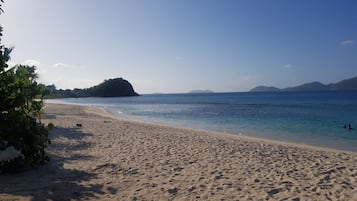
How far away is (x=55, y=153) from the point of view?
1005 cm

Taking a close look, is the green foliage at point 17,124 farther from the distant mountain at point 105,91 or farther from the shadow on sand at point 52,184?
the distant mountain at point 105,91

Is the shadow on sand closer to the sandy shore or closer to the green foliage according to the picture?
the sandy shore

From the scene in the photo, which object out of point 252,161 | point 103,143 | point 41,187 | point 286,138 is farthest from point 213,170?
point 286,138

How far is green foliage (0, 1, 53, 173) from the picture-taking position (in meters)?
6.67

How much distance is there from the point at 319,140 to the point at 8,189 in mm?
16130

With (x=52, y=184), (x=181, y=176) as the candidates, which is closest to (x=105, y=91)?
(x=181, y=176)

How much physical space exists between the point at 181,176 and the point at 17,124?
3.74m

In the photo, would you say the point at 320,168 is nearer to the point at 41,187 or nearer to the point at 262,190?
the point at 262,190

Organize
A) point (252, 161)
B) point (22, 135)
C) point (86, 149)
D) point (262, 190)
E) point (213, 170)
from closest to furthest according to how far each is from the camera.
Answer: point (262, 190) < point (22, 135) < point (213, 170) < point (252, 161) < point (86, 149)

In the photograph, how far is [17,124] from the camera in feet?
22.4

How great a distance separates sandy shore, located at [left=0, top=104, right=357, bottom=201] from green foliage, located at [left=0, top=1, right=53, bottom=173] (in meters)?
0.40

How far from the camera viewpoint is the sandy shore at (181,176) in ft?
20.5

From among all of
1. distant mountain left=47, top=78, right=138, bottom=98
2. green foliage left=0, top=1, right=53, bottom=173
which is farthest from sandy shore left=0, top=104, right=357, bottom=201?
distant mountain left=47, top=78, right=138, bottom=98

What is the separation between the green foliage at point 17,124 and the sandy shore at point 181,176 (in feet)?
1.31
